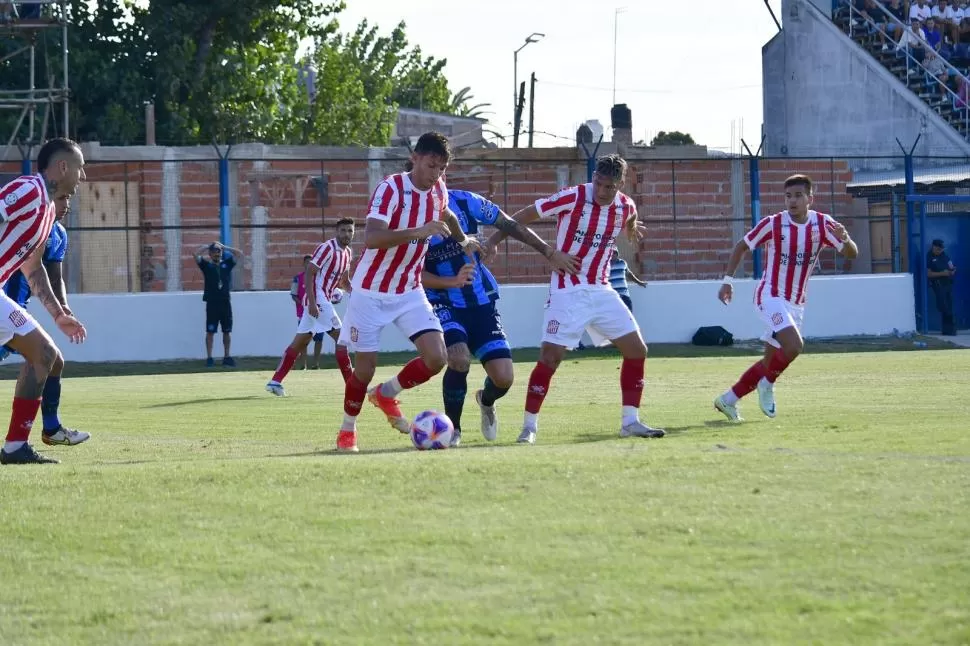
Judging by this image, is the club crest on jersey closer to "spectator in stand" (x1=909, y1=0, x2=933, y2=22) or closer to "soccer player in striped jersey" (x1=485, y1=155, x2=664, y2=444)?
"soccer player in striped jersey" (x1=485, y1=155, x2=664, y2=444)

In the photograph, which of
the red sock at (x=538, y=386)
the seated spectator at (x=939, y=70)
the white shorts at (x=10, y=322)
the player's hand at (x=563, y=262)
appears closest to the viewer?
the white shorts at (x=10, y=322)

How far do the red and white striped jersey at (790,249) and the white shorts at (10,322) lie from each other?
21.4ft

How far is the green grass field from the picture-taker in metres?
5.00

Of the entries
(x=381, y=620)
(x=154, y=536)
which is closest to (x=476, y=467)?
(x=154, y=536)

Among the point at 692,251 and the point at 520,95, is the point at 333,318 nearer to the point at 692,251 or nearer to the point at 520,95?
the point at 692,251

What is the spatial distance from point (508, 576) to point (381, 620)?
66 centimetres

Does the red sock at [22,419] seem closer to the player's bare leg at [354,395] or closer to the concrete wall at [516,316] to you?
the player's bare leg at [354,395]

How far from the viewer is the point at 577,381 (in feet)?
64.0

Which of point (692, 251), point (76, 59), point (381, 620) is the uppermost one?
point (76, 59)

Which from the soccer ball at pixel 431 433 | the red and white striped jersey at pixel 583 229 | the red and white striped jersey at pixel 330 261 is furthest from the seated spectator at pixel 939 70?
the soccer ball at pixel 431 433

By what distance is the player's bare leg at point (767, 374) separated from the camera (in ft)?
41.3

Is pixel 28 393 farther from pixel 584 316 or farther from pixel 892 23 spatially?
pixel 892 23

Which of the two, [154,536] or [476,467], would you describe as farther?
[476,467]

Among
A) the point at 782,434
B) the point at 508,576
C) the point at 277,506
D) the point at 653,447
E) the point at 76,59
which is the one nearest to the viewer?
the point at 508,576
